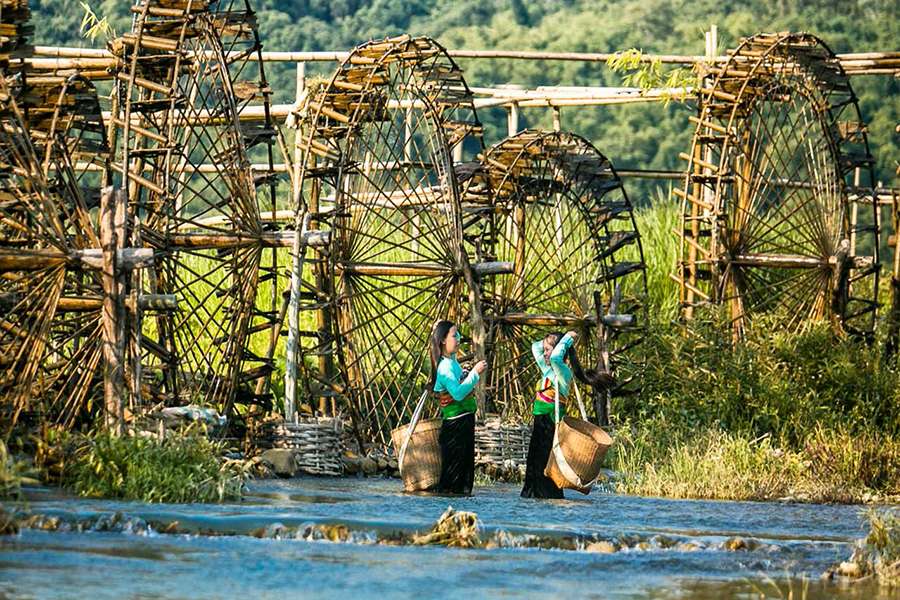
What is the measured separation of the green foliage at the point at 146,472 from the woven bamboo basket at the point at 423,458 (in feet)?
6.23

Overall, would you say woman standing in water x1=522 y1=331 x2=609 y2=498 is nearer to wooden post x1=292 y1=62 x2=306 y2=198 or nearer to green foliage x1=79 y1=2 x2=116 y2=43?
wooden post x1=292 y1=62 x2=306 y2=198

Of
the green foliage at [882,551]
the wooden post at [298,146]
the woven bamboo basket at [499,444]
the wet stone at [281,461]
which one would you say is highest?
the wooden post at [298,146]

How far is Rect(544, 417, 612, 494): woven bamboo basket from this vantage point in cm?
1538

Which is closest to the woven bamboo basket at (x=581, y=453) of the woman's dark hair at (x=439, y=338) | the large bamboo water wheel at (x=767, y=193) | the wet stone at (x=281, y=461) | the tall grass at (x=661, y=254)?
the woman's dark hair at (x=439, y=338)

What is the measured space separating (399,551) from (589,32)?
1359 inches

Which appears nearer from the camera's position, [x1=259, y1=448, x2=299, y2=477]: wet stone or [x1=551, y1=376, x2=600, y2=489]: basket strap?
[x1=551, y1=376, x2=600, y2=489]: basket strap

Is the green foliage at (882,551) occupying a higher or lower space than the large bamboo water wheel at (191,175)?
lower

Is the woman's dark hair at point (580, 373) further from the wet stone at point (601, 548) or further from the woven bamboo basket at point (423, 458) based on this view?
the wet stone at point (601, 548)

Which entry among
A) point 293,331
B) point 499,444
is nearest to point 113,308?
point 293,331

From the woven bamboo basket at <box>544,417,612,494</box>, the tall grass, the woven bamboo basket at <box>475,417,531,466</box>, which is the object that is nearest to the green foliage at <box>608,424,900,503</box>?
the woven bamboo basket at <box>475,417,531,466</box>

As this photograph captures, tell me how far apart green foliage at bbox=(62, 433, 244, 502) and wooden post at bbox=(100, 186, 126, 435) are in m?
0.79

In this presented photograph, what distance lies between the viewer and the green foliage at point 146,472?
44.6 ft

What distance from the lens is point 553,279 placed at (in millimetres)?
23422

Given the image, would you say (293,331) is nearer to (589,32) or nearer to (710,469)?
(710,469)
